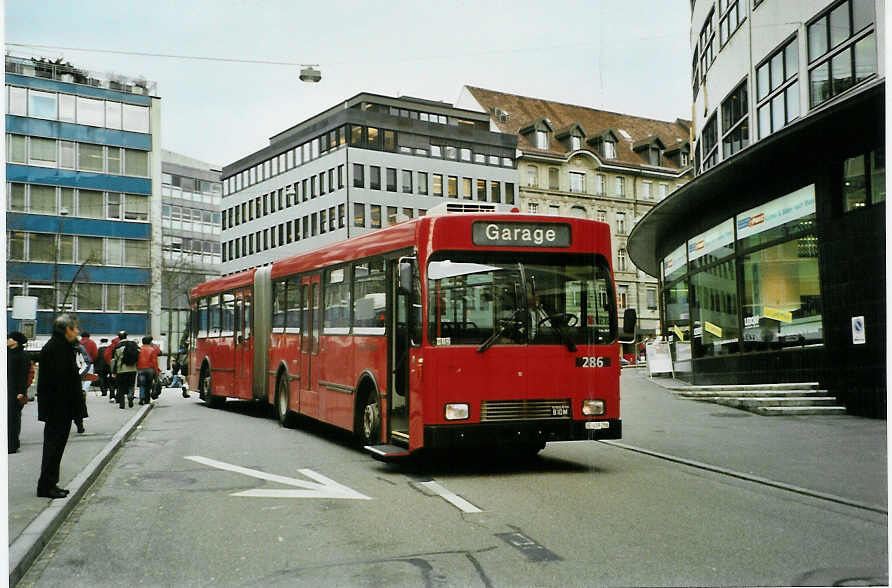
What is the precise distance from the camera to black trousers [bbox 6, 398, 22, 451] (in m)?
6.99

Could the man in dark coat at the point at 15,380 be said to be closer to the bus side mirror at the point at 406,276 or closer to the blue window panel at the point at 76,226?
the blue window panel at the point at 76,226

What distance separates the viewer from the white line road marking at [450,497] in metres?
8.24

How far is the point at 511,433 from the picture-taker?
32.1 ft

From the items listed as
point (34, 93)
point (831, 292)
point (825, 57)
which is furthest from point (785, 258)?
point (34, 93)

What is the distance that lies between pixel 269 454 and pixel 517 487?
147 inches

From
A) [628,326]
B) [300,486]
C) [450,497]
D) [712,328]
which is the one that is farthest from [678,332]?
[300,486]

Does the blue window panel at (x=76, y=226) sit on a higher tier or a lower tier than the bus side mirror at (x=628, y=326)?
higher

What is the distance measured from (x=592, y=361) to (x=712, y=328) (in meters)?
3.44

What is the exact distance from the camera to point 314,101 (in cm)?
862

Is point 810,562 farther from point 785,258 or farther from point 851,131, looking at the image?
point 785,258

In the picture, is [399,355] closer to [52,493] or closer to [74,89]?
[52,493]

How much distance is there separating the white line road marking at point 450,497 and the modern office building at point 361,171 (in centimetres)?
257

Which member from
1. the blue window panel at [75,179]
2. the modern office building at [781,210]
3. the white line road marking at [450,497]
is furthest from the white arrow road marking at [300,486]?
the modern office building at [781,210]

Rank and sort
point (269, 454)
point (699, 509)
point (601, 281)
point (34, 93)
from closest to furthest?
point (34, 93), point (699, 509), point (601, 281), point (269, 454)
